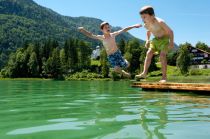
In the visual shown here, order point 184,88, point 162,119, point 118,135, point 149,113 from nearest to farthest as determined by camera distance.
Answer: point 118,135
point 162,119
point 149,113
point 184,88

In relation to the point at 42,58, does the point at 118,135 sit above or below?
below

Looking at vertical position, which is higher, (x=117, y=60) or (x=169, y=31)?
(x=169, y=31)

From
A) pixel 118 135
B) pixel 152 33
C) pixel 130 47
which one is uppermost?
pixel 130 47

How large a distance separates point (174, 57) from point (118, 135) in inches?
6095

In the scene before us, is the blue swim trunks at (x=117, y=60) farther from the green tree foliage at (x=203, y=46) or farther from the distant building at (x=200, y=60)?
the green tree foliage at (x=203, y=46)

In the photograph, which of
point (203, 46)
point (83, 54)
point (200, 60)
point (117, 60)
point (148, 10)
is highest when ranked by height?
point (203, 46)

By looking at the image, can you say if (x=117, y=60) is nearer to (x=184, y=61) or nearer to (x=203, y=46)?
(x=184, y=61)

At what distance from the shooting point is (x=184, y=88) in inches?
634

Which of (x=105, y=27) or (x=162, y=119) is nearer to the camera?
(x=162, y=119)

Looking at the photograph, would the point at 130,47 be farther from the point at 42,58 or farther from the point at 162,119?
the point at 162,119

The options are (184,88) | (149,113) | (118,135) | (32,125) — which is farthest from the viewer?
(184,88)

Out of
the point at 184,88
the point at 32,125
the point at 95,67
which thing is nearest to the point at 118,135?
the point at 32,125

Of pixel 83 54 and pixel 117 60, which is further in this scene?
pixel 83 54

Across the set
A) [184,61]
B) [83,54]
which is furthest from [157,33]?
[83,54]
